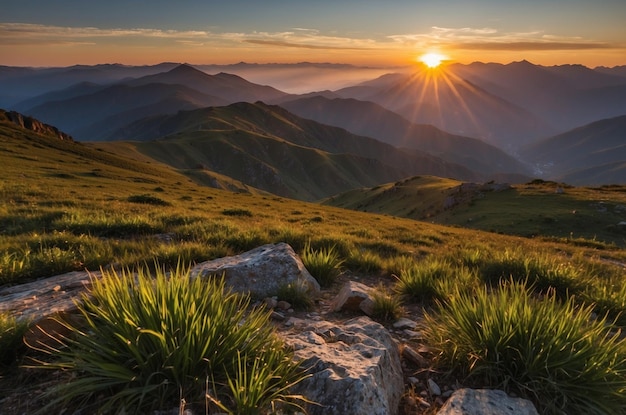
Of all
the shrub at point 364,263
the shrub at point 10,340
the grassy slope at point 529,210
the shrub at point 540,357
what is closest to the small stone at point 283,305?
the shrub at point 540,357

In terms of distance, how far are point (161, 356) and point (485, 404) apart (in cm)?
283

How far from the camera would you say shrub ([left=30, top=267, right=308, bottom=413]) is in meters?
2.71

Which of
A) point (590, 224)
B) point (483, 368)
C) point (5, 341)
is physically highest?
point (5, 341)

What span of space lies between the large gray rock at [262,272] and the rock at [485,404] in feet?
10.3

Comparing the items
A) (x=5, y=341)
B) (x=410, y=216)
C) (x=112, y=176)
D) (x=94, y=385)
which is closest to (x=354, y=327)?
(x=94, y=385)

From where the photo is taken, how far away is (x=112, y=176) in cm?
4644

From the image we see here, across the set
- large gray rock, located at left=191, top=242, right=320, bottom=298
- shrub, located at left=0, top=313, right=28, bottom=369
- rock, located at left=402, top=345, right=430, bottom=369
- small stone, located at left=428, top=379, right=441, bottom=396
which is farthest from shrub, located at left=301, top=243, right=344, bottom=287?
shrub, located at left=0, top=313, right=28, bottom=369

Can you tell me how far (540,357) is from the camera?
349 cm

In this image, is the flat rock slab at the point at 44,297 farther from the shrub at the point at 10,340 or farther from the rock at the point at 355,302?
the rock at the point at 355,302

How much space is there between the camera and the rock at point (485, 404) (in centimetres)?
314

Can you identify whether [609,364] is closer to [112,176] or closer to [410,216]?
[112,176]

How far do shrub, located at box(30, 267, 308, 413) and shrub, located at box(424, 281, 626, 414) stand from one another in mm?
1915

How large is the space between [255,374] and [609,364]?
3.35 meters

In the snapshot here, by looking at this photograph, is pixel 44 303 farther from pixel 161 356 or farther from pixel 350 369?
pixel 350 369
